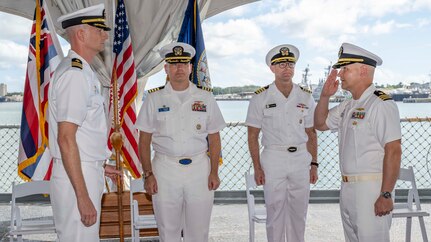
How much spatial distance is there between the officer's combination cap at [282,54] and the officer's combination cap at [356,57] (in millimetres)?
695

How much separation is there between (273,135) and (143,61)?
6.03 ft

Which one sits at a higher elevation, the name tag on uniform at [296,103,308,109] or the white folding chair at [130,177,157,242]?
the name tag on uniform at [296,103,308,109]

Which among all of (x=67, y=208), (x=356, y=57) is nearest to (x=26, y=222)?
(x=67, y=208)

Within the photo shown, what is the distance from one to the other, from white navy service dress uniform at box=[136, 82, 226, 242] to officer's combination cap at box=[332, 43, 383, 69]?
3.03ft

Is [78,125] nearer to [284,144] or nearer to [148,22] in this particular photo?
[284,144]

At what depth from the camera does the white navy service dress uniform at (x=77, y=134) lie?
203cm

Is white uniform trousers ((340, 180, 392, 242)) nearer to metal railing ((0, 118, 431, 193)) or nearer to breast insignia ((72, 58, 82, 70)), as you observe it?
breast insignia ((72, 58, 82, 70))

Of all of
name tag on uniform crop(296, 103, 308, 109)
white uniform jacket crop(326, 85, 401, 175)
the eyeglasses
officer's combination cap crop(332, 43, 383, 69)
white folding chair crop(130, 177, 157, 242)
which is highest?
the eyeglasses

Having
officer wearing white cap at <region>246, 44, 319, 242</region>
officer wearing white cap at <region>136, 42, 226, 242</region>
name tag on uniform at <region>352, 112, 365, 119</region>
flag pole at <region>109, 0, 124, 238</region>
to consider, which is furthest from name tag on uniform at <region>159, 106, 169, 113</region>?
name tag on uniform at <region>352, 112, 365, 119</region>

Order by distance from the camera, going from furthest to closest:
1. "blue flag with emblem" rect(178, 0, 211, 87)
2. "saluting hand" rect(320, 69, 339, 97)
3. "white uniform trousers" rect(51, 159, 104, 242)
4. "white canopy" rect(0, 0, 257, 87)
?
"white canopy" rect(0, 0, 257, 87)
"blue flag with emblem" rect(178, 0, 211, 87)
"saluting hand" rect(320, 69, 339, 97)
"white uniform trousers" rect(51, 159, 104, 242)

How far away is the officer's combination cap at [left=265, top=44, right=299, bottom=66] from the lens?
3273mm

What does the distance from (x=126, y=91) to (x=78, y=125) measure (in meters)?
2.12

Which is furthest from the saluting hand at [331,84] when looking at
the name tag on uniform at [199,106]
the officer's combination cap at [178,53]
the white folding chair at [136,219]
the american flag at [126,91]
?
the american flag at [126,91]

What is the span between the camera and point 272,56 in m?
3.33
